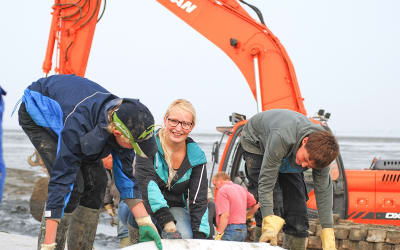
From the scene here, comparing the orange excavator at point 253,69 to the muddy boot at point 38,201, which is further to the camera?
the muddy boot at point 38,201

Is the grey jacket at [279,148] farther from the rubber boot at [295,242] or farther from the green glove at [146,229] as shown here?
the green glove at [146,229]

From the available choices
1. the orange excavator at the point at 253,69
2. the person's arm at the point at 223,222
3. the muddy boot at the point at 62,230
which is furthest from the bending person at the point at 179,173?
the orange excavator at the point at 253,69

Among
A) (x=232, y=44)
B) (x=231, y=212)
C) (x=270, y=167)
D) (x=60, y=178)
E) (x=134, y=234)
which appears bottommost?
(x=134, y=234)

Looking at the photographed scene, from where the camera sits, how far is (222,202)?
477 centimetres

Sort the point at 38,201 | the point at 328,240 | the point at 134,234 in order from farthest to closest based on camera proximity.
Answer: the point at 38,201 → the point at 134,234 → the point at 328,240

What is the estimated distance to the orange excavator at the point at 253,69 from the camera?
5.88 meters

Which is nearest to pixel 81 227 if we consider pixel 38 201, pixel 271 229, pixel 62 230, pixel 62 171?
pixel 62 230

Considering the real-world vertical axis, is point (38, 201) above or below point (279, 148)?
below

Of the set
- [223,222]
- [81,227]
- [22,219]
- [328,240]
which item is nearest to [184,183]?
[81,227]

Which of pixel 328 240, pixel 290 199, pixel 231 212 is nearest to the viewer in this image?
pixel 328 240

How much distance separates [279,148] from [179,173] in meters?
0.70

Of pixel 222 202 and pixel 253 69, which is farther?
pixel 253 69

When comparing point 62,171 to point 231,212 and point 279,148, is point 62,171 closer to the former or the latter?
point 279,148

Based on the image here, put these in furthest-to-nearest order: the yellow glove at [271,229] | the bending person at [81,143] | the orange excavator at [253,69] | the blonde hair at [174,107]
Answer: the orange excavator at [253,69], the blonde hair at [174,107], the yellow glove at [271,229], the bending person at [81,143]
